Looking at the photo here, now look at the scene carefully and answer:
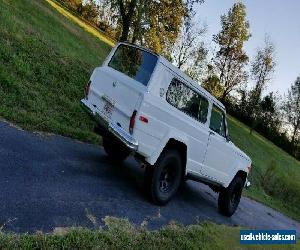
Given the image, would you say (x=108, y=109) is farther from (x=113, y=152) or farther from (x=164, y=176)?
(x=113, y=152)

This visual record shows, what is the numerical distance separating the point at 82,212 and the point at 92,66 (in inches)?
528

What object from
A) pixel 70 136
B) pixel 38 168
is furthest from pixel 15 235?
pixel 70 136

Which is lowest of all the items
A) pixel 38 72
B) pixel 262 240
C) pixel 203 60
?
pixel 262 240

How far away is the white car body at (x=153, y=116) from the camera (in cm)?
749

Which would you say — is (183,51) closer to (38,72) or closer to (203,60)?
(203,60)

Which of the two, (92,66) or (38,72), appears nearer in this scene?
(38,72)

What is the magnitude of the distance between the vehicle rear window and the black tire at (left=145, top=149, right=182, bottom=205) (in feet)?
4.67

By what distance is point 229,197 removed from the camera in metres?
10.8

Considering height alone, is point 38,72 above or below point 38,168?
above

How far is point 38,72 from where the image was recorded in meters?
13.3

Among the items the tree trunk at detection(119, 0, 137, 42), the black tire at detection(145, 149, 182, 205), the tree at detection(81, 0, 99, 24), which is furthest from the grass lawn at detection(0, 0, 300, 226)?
the tree at detection(81, 0, 99, 24)

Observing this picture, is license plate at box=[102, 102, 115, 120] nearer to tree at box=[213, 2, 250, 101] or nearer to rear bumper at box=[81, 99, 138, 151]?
rear bumper at box=[81, 99, 138, 151]

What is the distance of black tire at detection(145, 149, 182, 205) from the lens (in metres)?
7.92

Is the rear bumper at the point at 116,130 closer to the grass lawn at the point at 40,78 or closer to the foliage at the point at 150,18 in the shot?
the grass lawn at the point at 40,78
